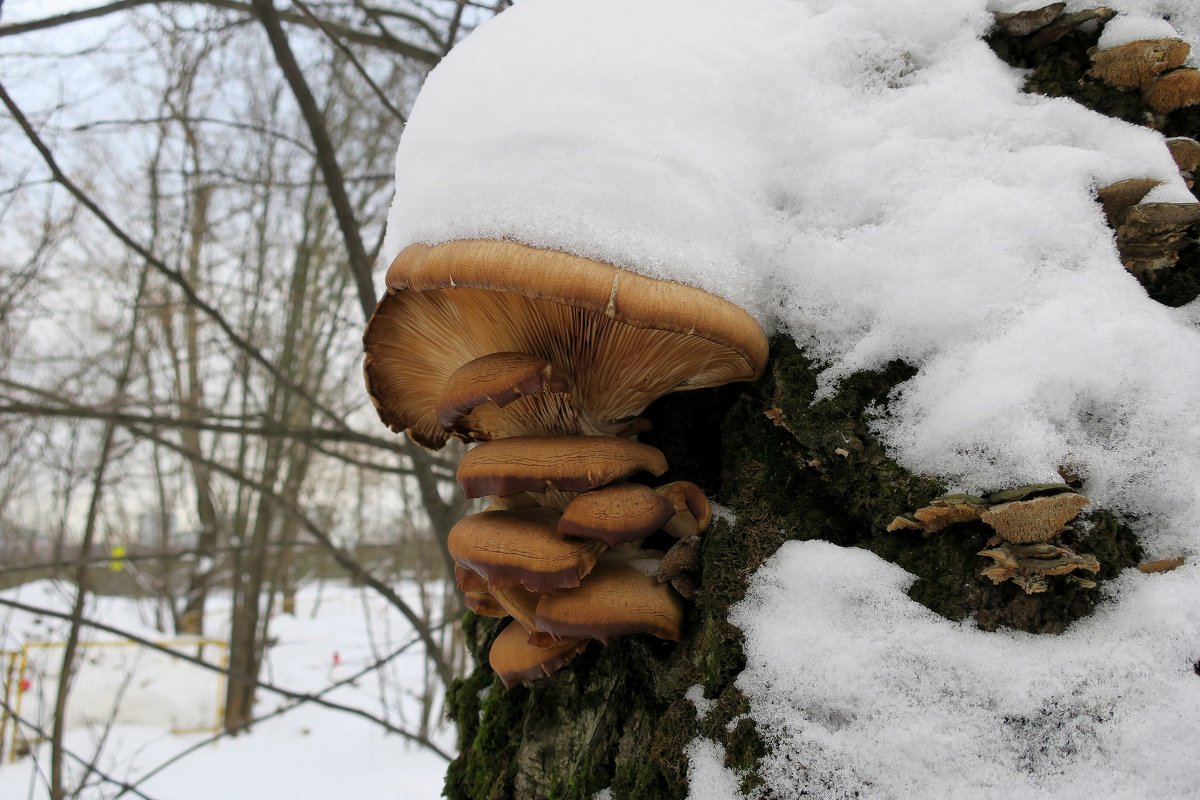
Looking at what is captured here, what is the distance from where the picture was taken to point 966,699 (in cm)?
97

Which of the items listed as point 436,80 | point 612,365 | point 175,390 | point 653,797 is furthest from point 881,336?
point 175,390

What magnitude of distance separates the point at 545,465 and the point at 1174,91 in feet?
5.23

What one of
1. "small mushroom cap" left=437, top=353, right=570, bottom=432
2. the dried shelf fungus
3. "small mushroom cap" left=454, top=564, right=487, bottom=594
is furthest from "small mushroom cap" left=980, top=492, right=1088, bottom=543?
"small mushroom cap" left=454, top=564, right=487, bottom=594

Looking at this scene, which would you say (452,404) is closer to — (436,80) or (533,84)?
(533,84)

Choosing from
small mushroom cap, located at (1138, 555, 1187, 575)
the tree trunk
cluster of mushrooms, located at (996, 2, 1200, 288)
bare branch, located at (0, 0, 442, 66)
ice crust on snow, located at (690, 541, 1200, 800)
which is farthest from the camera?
bare branch, located at (0, 0, 442, 66)

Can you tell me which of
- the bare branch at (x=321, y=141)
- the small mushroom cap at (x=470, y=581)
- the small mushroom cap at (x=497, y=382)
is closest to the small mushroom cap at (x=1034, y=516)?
the small mushroom cap at (x=497, y=382)

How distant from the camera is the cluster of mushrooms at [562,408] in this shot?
3.71 feet

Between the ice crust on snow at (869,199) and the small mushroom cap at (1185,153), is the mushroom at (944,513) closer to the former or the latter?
the ice crust on snow at (869,199)

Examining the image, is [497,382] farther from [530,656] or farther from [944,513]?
[944,513]

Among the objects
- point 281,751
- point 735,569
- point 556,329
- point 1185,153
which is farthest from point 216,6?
point 281,751

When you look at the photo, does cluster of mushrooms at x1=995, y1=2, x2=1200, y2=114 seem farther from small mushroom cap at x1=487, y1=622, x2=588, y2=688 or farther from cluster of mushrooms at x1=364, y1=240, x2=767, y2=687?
small mushroom cap at x1=487, y1=622, x2=588, y2=688

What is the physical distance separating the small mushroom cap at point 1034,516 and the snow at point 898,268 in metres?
0.08

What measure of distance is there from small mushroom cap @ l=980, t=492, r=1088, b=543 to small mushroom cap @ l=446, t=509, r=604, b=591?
0.72 metres

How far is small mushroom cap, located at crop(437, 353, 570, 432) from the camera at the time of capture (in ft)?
4.21
